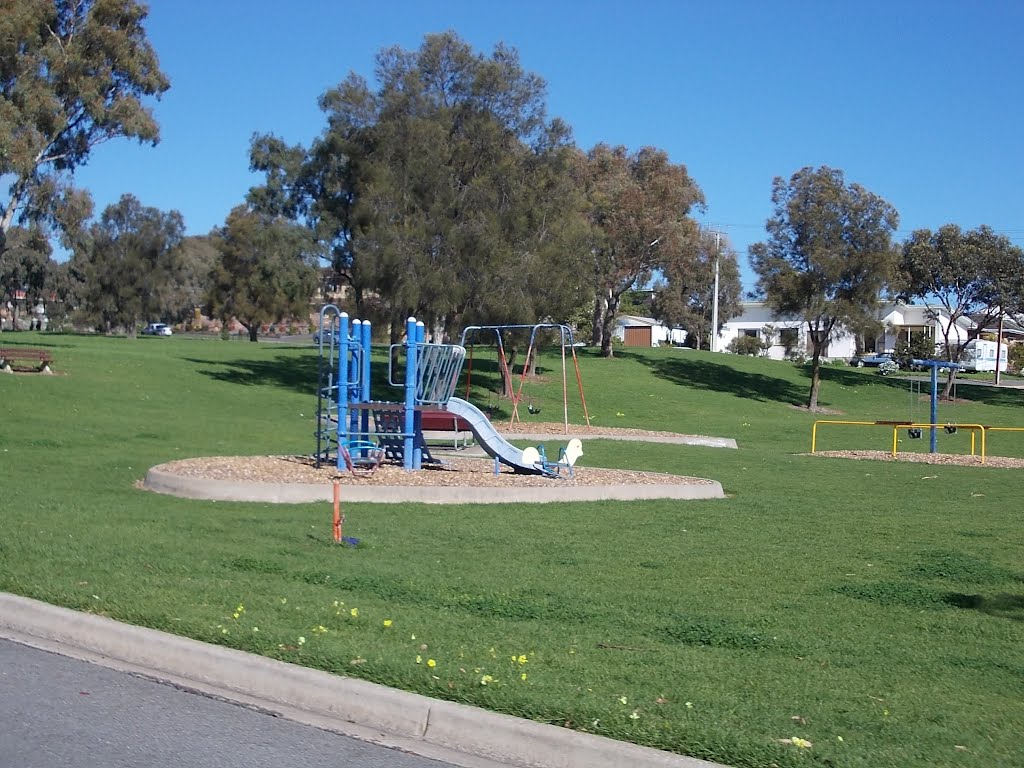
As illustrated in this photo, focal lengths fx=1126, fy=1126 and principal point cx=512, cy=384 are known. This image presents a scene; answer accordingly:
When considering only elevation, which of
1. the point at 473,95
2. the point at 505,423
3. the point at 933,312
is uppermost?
the point at 473,95

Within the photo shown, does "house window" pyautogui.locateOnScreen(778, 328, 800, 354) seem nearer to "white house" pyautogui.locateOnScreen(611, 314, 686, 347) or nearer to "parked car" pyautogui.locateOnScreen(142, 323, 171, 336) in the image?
"white house" pyautogui.locateOnScreen(611, 314, 686, 347)

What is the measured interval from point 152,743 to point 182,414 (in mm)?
23612

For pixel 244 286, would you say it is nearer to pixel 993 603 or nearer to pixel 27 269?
pixel 27 269

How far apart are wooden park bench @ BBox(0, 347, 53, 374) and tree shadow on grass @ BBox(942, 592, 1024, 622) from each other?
92.1 feet

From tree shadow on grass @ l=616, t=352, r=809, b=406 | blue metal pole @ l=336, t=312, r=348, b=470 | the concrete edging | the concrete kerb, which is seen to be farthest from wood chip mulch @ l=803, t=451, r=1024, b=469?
tree shadow on grass @ l=616, t=352, r=809, b=406

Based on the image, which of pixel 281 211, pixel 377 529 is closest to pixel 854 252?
pixel 281 211

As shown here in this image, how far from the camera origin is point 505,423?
105ft

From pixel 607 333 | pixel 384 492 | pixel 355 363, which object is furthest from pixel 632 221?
pixel 384 492

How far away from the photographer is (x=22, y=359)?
109 ft

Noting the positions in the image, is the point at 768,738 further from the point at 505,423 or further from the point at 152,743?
the point at 505,423

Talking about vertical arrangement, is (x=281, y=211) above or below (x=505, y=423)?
above

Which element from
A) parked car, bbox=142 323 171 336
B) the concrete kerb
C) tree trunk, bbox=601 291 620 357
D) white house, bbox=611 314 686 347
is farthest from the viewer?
parked car, bbox=142 323 171 336

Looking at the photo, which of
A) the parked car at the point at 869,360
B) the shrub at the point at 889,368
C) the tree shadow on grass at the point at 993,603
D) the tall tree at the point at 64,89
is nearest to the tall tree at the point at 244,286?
the tall tree at the point at 64,89

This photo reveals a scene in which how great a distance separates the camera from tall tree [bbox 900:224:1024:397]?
5109 cm
